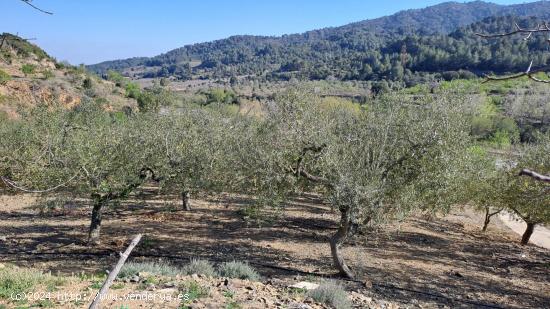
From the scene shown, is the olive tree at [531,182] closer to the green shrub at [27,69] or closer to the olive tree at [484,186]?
the olive tree at [484,186]

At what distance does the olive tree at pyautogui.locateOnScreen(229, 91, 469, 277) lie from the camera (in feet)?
36.9

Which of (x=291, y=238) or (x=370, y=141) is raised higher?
(x=370, y=141)

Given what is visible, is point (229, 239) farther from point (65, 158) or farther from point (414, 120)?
point (414, 120)

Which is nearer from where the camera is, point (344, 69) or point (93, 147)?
point (93, 147)

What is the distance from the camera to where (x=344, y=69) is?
153500mm

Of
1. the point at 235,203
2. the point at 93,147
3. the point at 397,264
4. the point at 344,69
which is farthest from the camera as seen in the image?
the point at 344,69

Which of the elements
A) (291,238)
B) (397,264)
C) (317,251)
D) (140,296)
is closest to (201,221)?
(291,238)

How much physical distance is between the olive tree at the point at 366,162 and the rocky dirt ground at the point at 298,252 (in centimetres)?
206

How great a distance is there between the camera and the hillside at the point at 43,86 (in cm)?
4531

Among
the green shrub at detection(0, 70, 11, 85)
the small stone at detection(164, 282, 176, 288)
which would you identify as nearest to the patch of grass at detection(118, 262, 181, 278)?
the small stone at detection(164, 282, 176, 288)

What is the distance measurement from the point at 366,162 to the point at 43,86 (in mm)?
49168

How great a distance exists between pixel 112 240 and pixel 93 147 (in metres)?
3.75

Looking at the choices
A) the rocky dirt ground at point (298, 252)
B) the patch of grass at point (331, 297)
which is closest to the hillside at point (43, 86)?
the rocky dirt ground at point (298, 252)

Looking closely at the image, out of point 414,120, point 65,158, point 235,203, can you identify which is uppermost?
point 414,120
